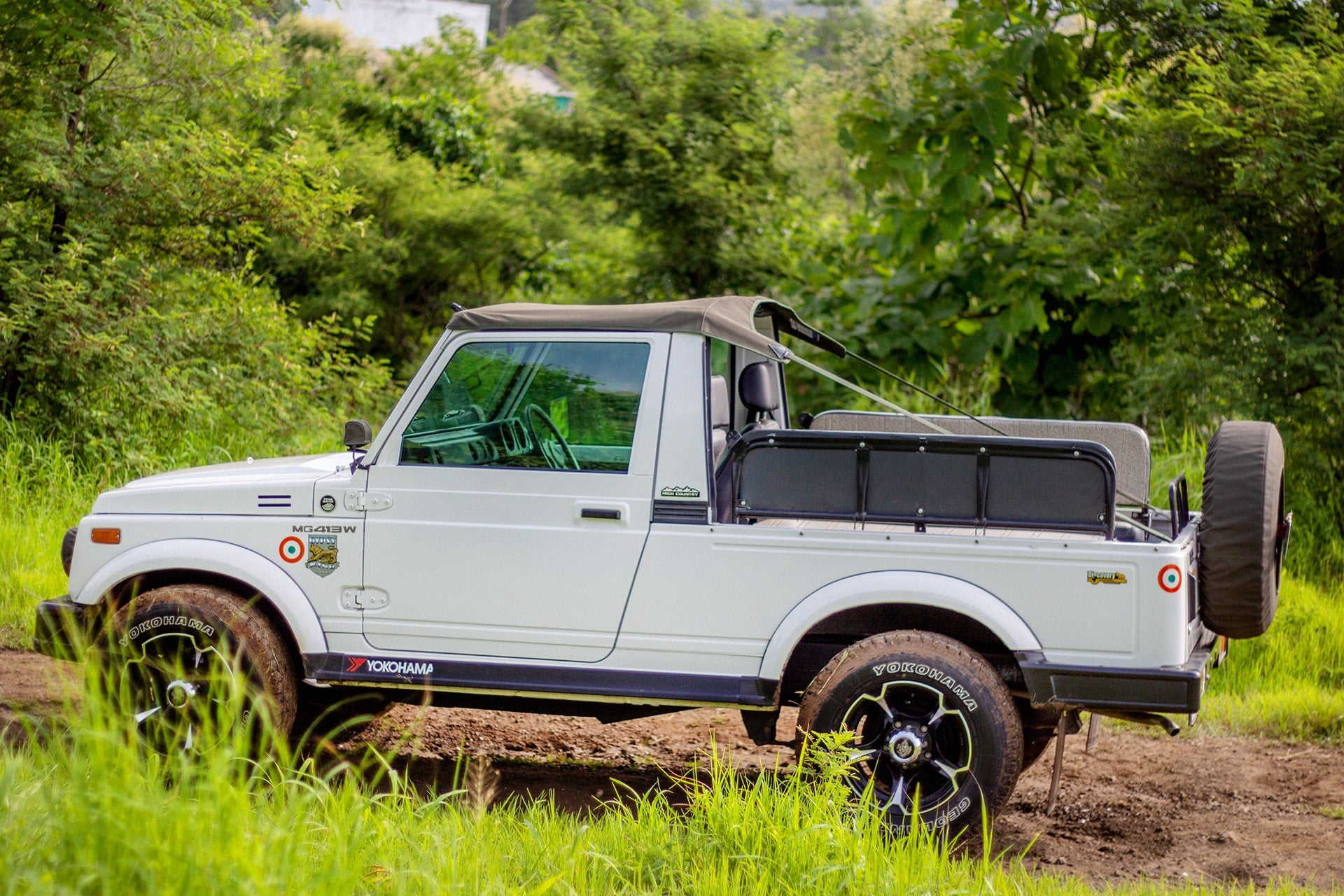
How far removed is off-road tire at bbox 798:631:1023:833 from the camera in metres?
4.15

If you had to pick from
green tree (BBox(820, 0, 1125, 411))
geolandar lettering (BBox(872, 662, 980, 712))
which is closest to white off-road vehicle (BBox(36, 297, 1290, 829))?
geolandar lettering (BBox(872, 662, 980, 712))

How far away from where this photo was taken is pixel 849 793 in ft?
13.9

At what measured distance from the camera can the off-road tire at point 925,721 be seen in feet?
13.6

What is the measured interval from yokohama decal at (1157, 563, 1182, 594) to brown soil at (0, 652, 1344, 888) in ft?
2.98

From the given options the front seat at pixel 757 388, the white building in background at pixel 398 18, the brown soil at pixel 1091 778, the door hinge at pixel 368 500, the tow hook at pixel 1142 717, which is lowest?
the brown soil at pixel 1091 778

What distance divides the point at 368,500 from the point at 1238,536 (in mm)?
3013

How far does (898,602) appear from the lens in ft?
13.9

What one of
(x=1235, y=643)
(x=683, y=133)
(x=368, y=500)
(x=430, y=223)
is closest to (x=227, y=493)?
(x=368, y=500)

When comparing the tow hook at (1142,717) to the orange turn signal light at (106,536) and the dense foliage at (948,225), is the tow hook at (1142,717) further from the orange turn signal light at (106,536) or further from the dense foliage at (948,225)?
the dense foliage at (948,225)

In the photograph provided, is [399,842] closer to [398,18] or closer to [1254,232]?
[1254,232]

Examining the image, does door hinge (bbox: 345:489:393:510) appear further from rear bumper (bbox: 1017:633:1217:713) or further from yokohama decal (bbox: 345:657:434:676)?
rear bumper (bbox: 1017:633:1217:713)

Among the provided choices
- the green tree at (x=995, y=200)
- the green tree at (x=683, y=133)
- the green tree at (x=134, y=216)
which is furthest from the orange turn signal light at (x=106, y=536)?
the green tree at (x=683, y=133)

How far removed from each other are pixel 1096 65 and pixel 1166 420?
106 inches

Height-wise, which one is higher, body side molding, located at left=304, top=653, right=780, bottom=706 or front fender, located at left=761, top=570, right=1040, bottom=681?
front fender, located at left=761, top=570, right=1040, bottom=681
